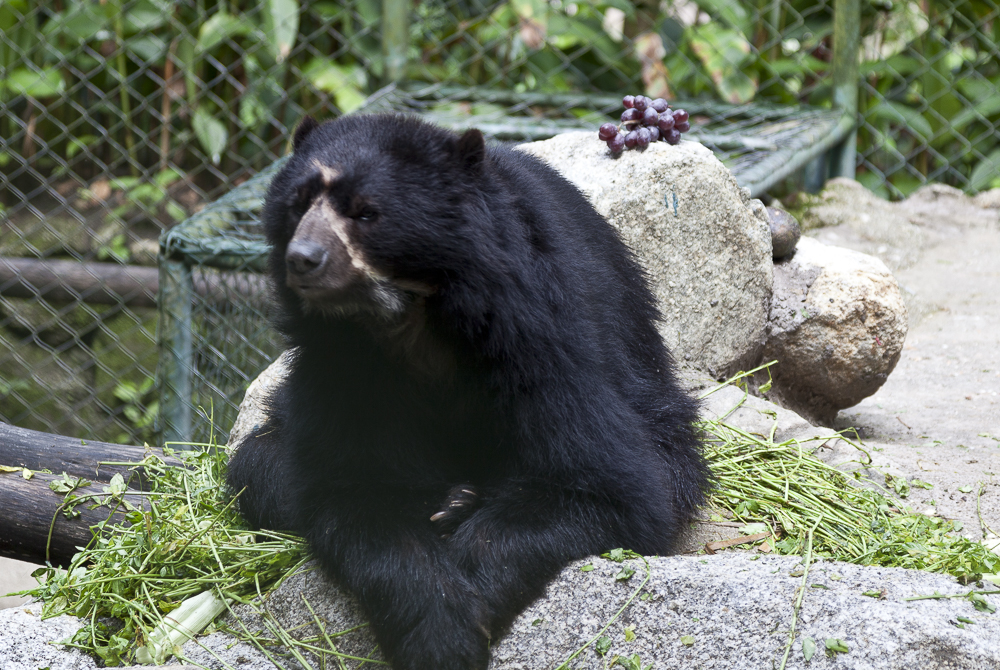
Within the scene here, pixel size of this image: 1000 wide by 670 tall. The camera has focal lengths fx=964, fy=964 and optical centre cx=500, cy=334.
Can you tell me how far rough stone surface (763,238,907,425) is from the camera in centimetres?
354

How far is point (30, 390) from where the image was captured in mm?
6625

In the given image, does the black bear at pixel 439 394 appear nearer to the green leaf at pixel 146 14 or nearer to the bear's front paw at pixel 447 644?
the bear's front paw at pixel 447 644

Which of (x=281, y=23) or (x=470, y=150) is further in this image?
(x=281, y=23)

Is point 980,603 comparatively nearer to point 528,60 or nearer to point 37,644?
point 37,644

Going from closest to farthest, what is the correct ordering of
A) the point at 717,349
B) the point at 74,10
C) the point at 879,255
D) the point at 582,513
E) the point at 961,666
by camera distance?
the point at 961,666, the point at 582,513, the point at 717,349, the point at 879,255, the point at 74,10

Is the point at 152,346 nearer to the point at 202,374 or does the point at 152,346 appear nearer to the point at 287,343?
the point at 202,374

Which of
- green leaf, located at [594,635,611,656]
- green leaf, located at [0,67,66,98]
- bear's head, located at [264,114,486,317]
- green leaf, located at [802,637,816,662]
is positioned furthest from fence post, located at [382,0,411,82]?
green leaf, located at [802,637,816,662]

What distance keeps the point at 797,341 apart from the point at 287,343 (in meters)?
2.11

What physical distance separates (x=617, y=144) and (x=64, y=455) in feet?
7.00

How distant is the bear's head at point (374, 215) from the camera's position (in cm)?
191

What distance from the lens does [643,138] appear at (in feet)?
10.9

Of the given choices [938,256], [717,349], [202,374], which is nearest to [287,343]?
[717,349]

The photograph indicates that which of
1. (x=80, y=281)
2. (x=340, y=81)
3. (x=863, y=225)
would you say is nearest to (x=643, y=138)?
(x=863, y=225)

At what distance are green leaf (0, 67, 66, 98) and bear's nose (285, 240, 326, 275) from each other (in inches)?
207
